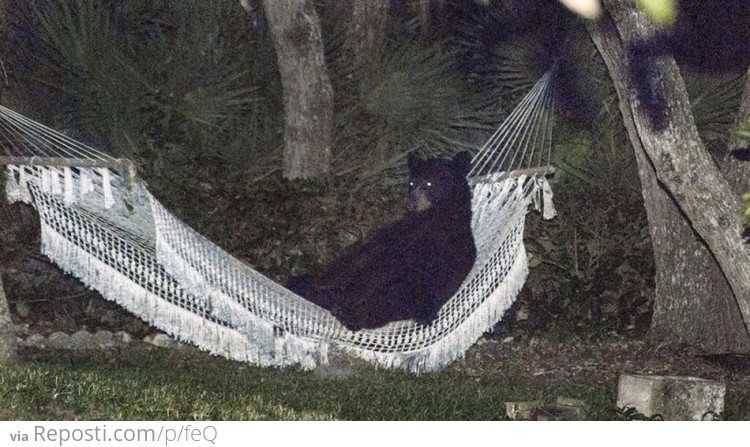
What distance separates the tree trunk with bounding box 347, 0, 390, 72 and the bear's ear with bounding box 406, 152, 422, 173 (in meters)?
0.37

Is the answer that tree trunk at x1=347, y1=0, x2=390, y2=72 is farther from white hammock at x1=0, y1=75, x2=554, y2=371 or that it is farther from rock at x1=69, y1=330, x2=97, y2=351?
rock at x1=69, y1=330, x2=97, y2=351

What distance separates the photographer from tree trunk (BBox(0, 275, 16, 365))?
15.1 feet

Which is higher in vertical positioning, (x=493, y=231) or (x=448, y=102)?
(x=448, y=102)

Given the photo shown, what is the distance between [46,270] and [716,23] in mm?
2602

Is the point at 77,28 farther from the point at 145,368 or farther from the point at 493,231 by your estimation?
the point at 493,231

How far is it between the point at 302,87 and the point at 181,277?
33.6 inches

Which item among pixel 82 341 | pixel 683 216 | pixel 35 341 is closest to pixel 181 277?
pixel 82 341

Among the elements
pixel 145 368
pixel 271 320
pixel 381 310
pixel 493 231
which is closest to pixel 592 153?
pixel 493 231

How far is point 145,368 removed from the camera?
188 inches

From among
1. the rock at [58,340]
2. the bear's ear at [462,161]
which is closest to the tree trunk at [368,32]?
the bear's ear at [462,161]

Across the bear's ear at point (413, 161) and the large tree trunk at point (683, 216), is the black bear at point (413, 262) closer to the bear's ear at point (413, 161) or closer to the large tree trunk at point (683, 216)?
the bear's ear at point (413, 161)

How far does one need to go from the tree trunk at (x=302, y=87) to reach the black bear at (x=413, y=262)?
0.34 m

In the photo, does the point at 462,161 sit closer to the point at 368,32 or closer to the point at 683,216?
the point at 368,32

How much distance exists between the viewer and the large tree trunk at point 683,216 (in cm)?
463
